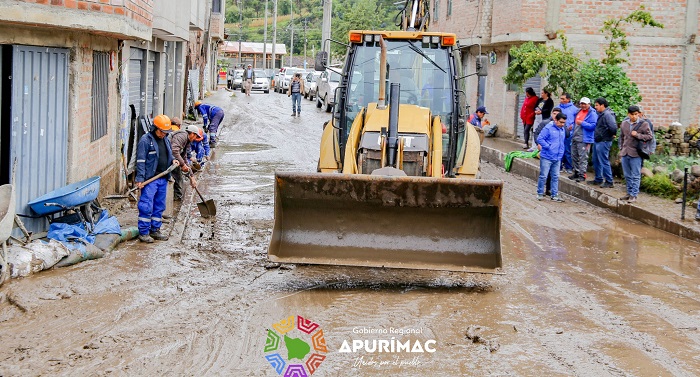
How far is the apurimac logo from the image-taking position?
668 cm

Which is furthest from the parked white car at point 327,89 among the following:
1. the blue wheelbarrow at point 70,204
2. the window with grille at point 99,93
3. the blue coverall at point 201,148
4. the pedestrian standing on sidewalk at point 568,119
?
the blue wheelbarrow at point 70,204

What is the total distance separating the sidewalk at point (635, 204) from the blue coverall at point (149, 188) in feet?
25.2

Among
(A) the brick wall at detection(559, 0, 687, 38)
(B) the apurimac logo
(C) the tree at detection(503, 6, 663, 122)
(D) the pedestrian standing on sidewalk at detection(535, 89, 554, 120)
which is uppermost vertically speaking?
(A) the brick wall at detection(559, 0, 687, 38)

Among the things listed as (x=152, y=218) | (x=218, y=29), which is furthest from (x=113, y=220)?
(x=218, y=29)

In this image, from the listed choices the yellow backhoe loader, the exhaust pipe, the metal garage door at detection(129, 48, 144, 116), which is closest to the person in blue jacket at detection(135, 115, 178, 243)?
the yellow backhoe loader

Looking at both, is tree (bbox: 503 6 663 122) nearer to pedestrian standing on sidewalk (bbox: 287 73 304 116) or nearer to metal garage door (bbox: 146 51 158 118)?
metal garage door (bbox: 146 51 158 118)

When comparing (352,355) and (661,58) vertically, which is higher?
(661,58)

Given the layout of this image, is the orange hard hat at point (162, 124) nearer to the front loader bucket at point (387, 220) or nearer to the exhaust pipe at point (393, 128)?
the front loader bucket at point (387, 220)

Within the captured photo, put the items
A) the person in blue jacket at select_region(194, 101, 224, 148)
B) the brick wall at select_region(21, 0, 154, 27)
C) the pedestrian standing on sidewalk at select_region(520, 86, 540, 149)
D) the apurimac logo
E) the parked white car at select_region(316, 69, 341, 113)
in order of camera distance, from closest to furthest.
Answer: the apurimac logo → the brick wall at select_region(21, 0, 154, 27) → the person in blue jacket at select_region(194, 101, 224, 148) → the pedestrian standing on sidewalk at select_region(520, 86, 540, 149) → the parked white car at select_region(316, 69, 341, 113)

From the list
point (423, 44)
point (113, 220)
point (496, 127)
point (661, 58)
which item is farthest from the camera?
point (496, 127)

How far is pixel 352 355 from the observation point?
6945 mm

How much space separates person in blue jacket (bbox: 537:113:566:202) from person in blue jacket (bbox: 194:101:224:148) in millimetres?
8612

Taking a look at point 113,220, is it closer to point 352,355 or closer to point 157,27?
point 352,355

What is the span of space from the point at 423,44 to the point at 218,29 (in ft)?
138
